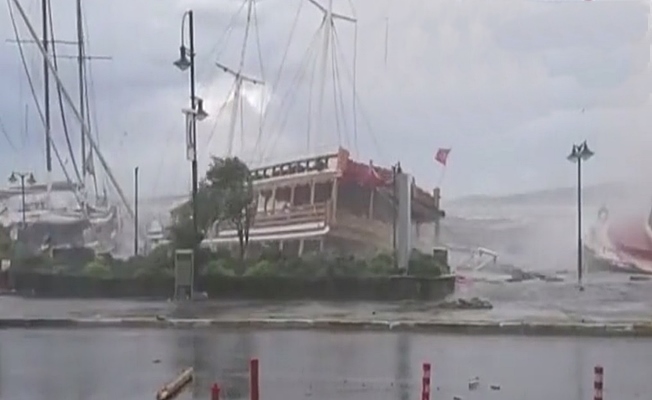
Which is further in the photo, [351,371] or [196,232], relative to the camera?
[196,232]

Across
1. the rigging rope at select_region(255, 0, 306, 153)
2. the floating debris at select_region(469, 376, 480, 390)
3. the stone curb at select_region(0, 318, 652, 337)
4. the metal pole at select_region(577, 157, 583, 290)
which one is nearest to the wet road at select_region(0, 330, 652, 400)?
the floating debris at select_region(469, 376, 480, 390)

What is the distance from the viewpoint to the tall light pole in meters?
22.0

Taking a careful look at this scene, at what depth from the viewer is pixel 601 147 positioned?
2152 cm

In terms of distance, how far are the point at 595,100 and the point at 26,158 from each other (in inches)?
381

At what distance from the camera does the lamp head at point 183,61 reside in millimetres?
22125

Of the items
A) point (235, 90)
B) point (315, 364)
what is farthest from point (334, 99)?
point (315, 364)

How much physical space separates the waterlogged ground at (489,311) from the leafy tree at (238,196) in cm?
106

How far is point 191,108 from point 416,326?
5.32 meters

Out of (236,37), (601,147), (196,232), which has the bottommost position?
(196,232)

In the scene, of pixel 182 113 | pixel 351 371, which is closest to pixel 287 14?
pixel 182 113

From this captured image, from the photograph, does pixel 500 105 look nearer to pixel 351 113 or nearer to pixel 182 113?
pixel 351 113

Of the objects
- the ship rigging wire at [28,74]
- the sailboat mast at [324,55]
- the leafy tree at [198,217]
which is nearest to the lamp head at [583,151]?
the sailboat mast at [324,55]

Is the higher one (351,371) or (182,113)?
(182,113)

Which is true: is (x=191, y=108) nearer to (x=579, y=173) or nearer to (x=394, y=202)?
(x=394, y=202)
